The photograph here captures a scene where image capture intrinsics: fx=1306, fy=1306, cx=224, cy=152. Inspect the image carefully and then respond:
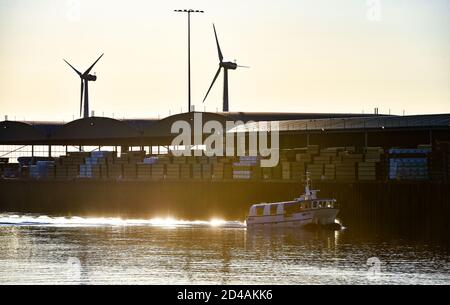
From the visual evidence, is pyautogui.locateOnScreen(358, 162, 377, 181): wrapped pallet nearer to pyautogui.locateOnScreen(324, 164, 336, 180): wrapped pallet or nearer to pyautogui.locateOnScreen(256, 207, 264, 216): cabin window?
pyautogui.locateOnScreen(324, 164, 336, 180): wrapped pallet

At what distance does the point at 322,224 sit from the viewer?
146 m

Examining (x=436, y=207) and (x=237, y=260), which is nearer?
(x=237, y=260)

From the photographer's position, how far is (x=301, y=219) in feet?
481

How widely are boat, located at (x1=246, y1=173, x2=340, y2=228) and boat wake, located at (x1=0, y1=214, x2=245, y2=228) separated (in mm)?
5096

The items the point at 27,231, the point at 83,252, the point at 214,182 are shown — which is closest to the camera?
the point at 83,252

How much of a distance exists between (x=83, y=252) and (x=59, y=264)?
976 cm

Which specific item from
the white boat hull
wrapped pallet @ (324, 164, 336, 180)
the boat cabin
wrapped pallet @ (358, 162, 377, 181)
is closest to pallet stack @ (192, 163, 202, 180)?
wrapped pallet @ (324, 164, 336, 180)

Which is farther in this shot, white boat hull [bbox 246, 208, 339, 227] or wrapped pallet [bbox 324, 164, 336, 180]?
wrapped pallet [bbox 324, 164, 336, 180]

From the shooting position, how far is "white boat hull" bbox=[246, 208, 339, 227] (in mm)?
146250

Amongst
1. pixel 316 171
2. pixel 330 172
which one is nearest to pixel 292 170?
pixel 316 171

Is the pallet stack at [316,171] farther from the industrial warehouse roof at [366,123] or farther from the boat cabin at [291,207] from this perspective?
the boat cabin at [291,207]

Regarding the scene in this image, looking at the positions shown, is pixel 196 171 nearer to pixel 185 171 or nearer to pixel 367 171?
pixel 185 171
